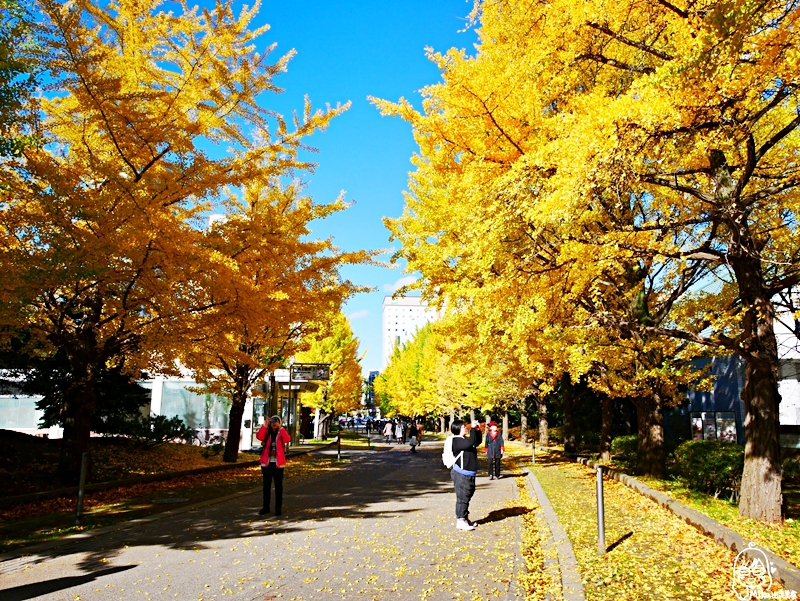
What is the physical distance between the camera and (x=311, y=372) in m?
24.5

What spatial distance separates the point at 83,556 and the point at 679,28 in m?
8.49

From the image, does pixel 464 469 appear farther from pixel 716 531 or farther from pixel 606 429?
pixel 606 429

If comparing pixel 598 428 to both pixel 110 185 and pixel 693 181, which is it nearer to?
pixel 693 181

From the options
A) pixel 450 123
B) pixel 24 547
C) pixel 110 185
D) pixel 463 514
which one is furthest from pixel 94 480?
pixel 450 123

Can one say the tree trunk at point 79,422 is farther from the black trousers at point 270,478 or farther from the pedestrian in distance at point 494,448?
the pedestrian in distance at point 494,448

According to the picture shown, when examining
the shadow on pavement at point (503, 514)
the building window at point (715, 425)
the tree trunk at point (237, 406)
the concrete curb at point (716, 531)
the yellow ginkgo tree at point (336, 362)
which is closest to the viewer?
the concrete curb at point (716, 531)

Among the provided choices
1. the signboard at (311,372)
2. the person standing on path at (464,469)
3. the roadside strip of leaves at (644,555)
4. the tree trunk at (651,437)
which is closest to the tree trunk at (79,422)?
the person standing on path at (464,469)

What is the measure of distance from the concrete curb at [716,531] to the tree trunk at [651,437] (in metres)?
1.00

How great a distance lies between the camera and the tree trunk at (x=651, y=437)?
1289cm

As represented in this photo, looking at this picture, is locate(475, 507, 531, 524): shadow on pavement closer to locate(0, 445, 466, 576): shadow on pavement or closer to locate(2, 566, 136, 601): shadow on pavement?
locate(0, 445, 466, 576): shadow on pavement

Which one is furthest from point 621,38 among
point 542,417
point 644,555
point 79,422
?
point 542,417

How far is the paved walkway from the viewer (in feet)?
16.6

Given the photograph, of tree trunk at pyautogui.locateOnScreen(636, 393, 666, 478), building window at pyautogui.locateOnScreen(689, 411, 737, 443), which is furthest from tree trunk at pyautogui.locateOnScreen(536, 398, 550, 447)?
tree trunk at pyautogui.locateOnScreen(636, 393, 666, 478)

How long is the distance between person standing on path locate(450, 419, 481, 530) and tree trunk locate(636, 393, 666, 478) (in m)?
6.44
